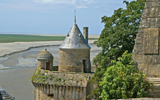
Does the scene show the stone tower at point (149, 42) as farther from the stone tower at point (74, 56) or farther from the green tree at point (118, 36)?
the stone tower at point (74, 56)

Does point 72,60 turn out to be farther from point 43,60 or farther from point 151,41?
point 151,41

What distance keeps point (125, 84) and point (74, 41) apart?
52.3ft

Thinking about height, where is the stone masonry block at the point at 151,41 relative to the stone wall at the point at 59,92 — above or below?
above

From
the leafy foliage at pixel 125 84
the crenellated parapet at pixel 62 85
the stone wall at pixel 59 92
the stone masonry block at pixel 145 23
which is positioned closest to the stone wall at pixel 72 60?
the crenellated parapet at pixel 62 85

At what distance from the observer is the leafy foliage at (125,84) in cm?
1042

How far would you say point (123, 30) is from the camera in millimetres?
18562

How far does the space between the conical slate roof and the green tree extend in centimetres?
555

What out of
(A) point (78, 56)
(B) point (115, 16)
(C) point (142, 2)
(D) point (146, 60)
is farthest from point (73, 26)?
(D) point (146, 60)

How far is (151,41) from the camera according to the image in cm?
1107

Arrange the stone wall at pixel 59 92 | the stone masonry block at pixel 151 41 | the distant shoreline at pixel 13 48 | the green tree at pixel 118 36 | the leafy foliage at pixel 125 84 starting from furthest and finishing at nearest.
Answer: the distant shoreline at pixel 13 48 → the stone wall at pixel 59 92 → the green tree at pixel 118 36 → the stone masonry block at pixel 151 41 → the leafy foliage at pixel 125 84

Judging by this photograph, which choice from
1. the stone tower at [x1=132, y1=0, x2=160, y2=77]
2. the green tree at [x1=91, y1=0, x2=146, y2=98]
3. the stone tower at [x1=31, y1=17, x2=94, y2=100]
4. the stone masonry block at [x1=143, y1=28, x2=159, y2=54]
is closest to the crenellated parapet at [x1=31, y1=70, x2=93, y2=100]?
the stone tower at [x1=31, y1=17, x2=94, y2=100]

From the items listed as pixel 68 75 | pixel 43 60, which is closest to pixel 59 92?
pixel 68 75

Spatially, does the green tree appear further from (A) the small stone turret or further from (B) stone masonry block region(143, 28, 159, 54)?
(A) the small stone turret

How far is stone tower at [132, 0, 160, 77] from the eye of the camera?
36.2 ft
